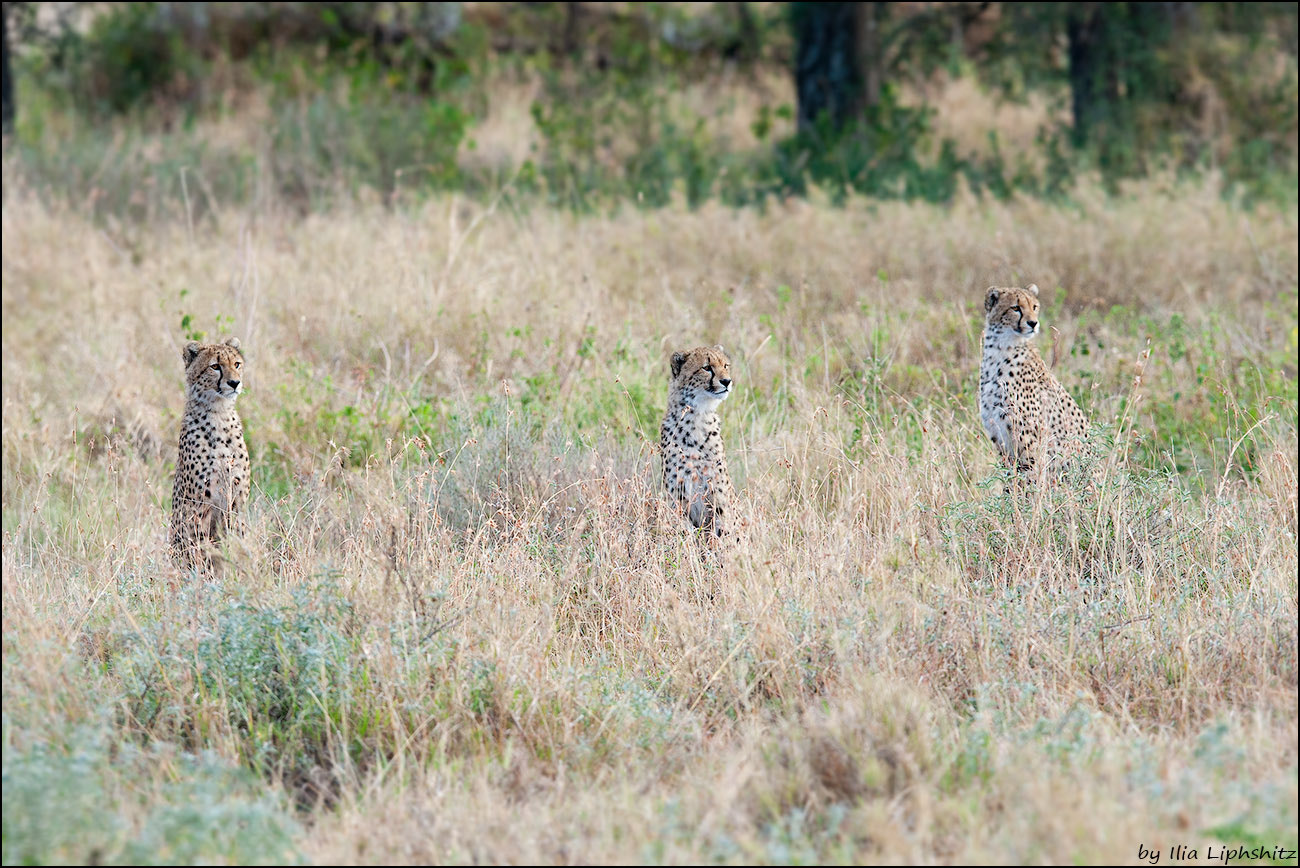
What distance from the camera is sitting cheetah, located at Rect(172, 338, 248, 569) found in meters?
4.67

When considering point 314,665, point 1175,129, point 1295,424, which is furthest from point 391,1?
point 314,665

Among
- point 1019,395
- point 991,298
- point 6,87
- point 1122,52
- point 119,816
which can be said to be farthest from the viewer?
point 6,87

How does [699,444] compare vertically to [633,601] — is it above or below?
above

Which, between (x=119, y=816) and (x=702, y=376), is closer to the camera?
(x=119, y=816)

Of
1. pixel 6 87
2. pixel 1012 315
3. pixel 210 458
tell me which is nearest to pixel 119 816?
pixel 210 458

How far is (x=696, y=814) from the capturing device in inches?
122

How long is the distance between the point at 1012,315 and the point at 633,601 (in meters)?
1.94

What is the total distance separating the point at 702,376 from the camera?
4.71 metres

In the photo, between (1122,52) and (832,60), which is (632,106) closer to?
(832,60)

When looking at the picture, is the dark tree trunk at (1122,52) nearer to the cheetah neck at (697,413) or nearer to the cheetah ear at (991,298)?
the cheetah ear at (991,298)

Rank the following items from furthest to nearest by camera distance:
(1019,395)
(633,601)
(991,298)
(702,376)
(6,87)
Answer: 1. (6,87)
2. (991,298)
3. (1019,395)
4. (702,376)
5. (633,601)

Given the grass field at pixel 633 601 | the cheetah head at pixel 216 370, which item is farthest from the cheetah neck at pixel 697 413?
the cheetah head at pixel 216 370

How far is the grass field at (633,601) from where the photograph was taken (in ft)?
10.0

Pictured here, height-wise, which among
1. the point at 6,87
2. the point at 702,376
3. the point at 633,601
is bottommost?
the point at 633,601
